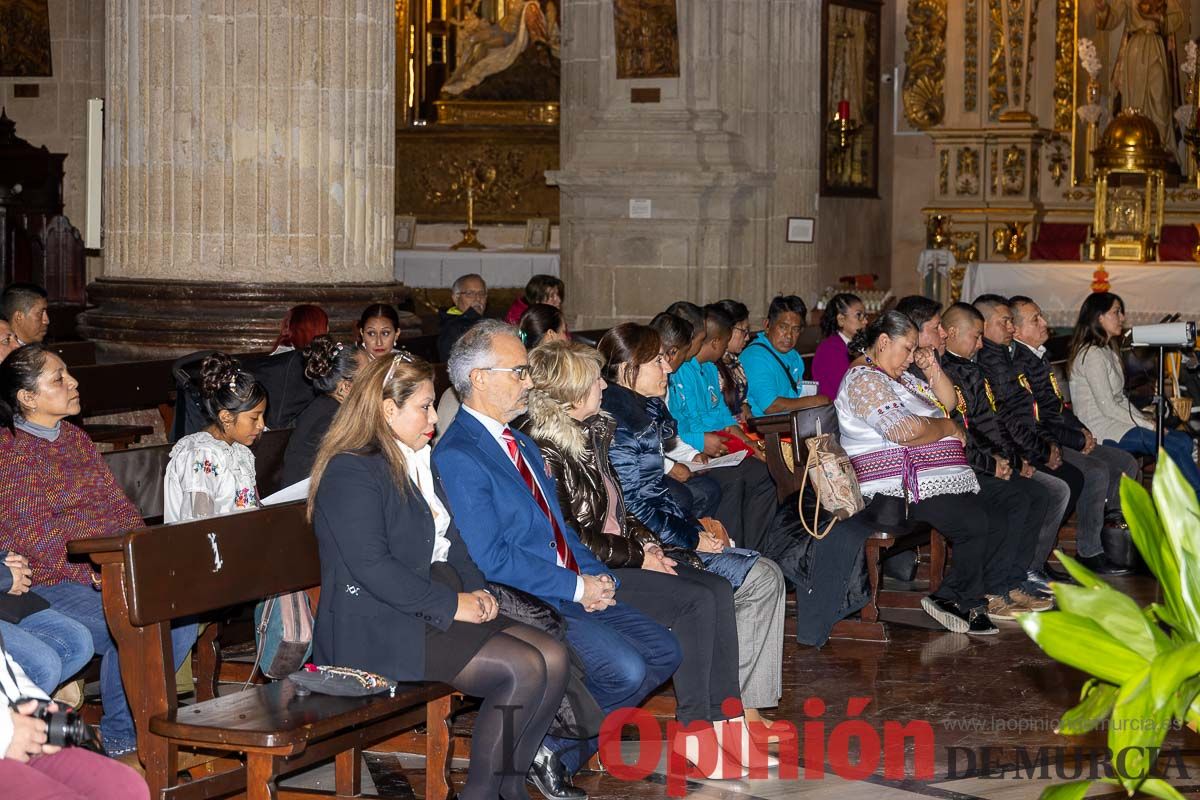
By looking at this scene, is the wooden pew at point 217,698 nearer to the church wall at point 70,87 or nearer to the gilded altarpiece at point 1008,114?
the church wall at point 70,87

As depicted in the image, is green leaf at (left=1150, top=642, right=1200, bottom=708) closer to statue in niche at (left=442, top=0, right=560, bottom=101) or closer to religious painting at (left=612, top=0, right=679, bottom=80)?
religious painting at (left=612, top=0, right=679, bottom=80)

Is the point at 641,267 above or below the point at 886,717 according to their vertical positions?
above

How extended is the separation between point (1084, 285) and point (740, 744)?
12.8 meters

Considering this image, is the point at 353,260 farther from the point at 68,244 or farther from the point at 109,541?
the point at 68,244

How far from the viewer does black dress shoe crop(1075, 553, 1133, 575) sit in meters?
8.66

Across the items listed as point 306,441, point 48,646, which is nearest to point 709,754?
point 306,441

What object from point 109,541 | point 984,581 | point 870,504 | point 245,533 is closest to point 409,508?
point 245,533

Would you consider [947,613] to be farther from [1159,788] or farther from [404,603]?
[1159,788]

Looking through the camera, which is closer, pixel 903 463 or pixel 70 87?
pixel 903 463

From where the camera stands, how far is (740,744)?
5.32m

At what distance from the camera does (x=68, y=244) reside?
53.1 ft

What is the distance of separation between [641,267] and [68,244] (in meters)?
5.70

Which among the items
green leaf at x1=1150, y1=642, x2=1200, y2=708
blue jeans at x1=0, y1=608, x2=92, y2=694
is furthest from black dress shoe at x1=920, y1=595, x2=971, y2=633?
green leaf at x1=1150, y1=642, x2=1200, y2=708

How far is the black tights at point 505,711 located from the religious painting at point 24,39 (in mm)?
15146
